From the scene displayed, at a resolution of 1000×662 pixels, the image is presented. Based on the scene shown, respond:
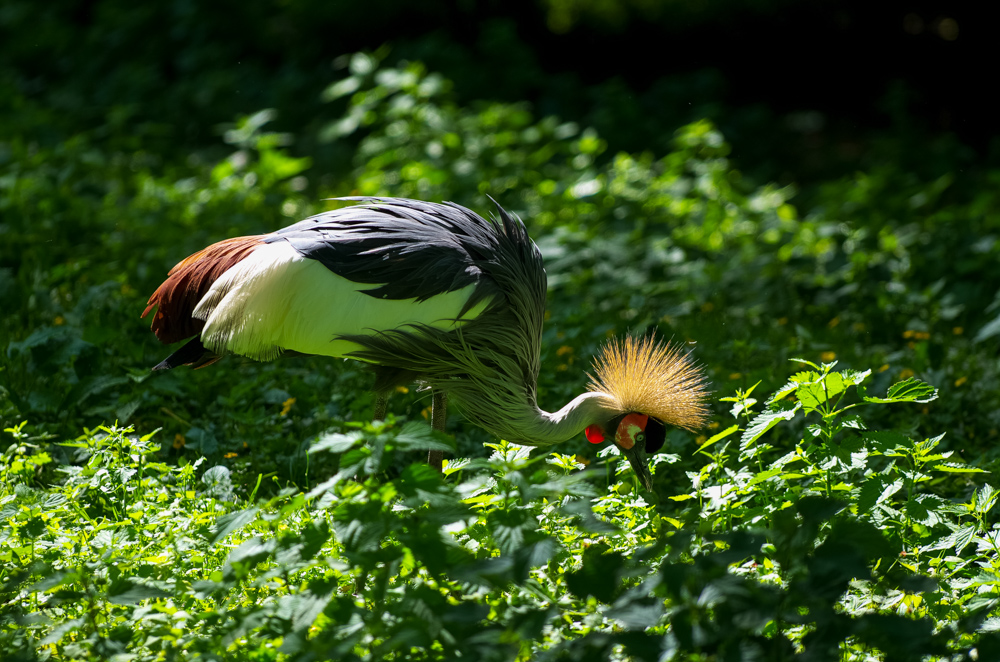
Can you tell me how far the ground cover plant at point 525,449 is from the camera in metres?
1.87

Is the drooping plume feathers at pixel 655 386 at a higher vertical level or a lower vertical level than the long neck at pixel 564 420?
higher

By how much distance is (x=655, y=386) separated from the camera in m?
2.86

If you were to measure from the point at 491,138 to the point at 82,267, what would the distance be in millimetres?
2530

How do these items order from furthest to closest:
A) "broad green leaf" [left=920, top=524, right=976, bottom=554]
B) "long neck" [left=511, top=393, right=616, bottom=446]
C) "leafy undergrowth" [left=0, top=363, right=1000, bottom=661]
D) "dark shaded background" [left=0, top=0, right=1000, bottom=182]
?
1. "dark shaded background" [left=0, top=0, right=1000, bottom=182]
2. "long neck" [left=511, top=393, right=616, bottom=446]
3. "broad green leaf" [left=920, top=524, right=976, bottom=554]
4. "leafy undergrowth" [left=0, top=363, right=1000, bottom=661]

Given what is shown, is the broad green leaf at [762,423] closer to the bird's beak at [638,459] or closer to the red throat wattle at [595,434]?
the bird's beak at [638,459]

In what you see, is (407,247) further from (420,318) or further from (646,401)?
(646,401)

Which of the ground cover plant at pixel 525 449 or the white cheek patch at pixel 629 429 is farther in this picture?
the white cheek patch at pixel 629 429

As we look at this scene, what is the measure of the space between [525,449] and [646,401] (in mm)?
483

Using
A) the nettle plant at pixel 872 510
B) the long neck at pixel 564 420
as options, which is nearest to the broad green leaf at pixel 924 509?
the nettle plant at pixel 872 510

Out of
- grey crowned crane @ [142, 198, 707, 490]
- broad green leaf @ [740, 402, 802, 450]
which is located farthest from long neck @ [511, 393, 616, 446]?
broad green leaf @ [740, 402, 802, 450]

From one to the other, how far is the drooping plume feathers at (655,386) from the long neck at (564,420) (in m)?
0.05

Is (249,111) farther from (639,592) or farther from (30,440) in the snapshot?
(639,592)

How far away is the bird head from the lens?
2846mm

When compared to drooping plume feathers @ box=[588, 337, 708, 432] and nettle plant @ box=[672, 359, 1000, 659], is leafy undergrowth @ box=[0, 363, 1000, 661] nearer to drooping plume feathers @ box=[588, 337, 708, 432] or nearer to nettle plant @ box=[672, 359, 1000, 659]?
nettle plant @ box=[672, 359, 1000, 659]
